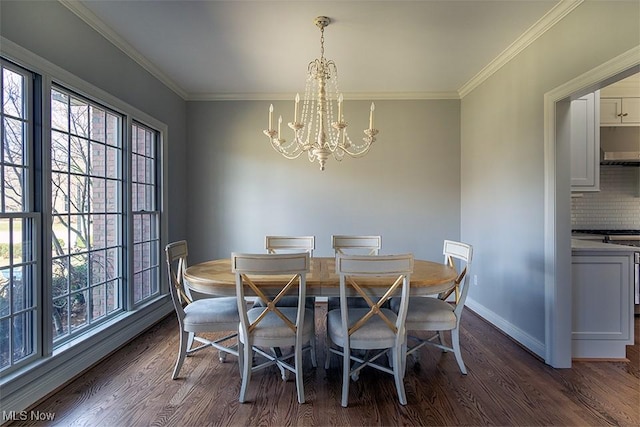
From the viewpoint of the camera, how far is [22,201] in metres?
1.90

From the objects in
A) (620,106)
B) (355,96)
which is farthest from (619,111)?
(355,96)

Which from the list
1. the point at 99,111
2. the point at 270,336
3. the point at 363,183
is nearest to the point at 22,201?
the point at 99,111

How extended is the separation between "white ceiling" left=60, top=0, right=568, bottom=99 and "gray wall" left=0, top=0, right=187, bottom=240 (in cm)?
13

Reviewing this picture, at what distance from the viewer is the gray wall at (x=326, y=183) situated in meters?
4.02

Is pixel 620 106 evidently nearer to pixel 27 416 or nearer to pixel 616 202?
pixel 616 202

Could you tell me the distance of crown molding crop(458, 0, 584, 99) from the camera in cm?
221

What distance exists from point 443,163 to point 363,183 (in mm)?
1079

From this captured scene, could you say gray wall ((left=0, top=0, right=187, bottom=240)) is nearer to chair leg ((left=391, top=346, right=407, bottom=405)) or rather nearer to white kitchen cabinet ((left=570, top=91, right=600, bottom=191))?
chair leg ((left=391, top=346, right=407, bottom=405))

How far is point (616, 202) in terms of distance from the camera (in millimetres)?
3814

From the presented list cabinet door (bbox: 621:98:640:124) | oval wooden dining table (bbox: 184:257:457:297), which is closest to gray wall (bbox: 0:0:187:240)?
oval wooden dining table (bbox: 184:257:457:297)

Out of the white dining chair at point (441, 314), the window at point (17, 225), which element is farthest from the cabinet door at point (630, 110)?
the window at point (17, 225)

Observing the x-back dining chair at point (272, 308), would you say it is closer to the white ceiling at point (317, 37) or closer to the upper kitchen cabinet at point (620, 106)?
the white ceiling at point (317, 37)

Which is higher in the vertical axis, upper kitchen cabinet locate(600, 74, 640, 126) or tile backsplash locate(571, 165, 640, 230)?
upper kitchen cabinet locate(600, 74, 640, 126)

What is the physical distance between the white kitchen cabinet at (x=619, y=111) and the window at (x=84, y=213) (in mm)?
5048
